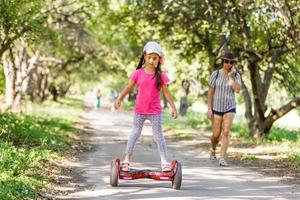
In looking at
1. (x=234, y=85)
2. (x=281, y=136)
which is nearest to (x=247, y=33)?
(x=281, y=136)

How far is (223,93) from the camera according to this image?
11453 millimetres

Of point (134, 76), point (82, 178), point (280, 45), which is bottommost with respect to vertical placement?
point (82, 178)

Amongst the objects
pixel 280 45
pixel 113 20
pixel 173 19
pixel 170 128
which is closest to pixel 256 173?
pixel 280 45

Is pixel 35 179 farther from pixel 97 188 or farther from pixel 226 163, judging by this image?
pixel 226 163

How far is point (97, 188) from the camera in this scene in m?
8.30

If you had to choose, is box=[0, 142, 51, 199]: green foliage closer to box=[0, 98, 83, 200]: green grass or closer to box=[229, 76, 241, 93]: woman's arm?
box=[0, 98, 83, 200]: green grass

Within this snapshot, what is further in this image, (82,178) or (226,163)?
(226,163)

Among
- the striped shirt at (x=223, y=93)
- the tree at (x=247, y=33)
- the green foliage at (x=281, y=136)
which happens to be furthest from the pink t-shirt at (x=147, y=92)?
the green foliage at (x=281, y=136)

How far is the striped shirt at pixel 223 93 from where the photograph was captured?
11430mm

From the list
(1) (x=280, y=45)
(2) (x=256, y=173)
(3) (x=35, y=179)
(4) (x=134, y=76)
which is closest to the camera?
(3) (x=35, y=179)

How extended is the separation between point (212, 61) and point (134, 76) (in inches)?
479

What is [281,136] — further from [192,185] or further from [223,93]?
[192,185]

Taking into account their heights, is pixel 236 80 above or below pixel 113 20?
below

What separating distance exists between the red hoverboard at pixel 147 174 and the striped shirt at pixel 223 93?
3414mm
